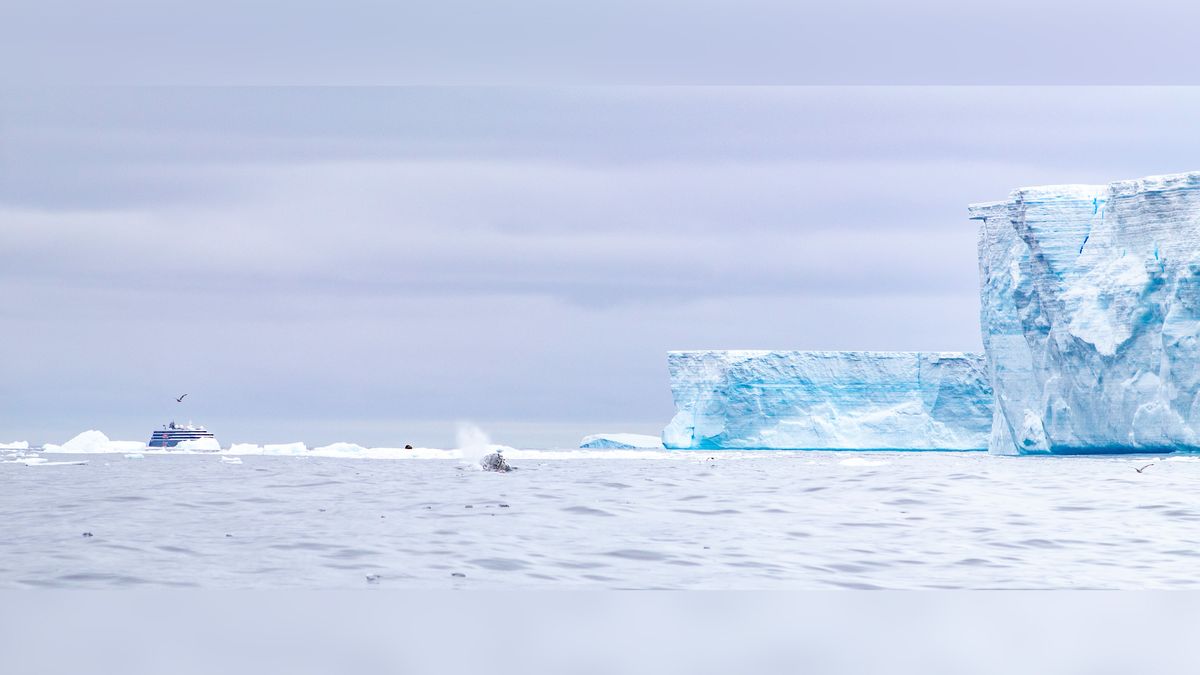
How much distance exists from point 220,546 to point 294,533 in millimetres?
905

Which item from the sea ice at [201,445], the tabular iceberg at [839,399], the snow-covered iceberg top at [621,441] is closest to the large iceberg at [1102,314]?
the tabular iceberg at [839,399]

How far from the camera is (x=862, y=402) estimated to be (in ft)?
126

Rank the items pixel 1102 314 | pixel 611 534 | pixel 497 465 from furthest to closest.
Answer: pixel 1102 314, pixel 497 465, pixel 611 534

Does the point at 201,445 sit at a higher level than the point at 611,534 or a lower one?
higher

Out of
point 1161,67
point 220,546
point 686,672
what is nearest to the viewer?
point 686,672

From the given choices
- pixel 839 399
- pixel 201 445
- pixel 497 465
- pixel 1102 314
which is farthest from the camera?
pixel 201 445

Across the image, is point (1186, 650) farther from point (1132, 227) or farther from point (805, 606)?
point (1132, 227)

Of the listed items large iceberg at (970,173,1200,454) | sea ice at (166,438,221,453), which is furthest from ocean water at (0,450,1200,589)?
sea ice at (166,438,221,453)

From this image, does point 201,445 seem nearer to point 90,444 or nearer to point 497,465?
point 90,444

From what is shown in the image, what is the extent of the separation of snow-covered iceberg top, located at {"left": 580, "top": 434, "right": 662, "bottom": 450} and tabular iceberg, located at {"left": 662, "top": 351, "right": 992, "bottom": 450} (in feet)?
20.5

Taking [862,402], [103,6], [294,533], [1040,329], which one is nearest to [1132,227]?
[1040,329]

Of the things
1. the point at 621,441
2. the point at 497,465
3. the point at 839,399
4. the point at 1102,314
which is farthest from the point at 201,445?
the point at 1102,314

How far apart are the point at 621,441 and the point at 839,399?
933cm

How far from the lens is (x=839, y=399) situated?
3847cm
